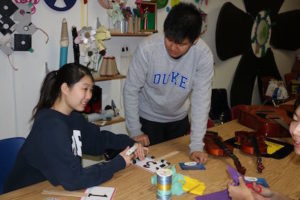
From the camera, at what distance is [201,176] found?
149 cm

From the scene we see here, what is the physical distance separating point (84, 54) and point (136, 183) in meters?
1.59

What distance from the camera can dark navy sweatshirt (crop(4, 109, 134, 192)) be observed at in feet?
4.18

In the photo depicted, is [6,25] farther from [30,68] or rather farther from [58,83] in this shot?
[58,83]

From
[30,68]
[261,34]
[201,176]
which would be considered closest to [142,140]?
[201,176]

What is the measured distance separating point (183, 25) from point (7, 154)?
1.17m

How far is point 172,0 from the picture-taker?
10.9ft

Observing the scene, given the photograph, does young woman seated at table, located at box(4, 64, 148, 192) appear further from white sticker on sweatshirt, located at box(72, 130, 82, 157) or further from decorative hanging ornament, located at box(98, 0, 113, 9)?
decorative hanging ornament, located at box(98, 0, 113, 9)

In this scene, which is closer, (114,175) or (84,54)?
(114,175)

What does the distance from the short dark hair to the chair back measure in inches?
39.9

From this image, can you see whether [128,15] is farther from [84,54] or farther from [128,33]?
[84,54]

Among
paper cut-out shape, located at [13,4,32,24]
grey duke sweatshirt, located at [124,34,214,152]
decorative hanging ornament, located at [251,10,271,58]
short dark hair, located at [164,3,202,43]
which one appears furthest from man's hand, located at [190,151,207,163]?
decorative hanging ornament, located at [251,10,271,58]

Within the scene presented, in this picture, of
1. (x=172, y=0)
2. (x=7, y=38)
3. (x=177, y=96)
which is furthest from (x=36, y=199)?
(x=172, y=0)

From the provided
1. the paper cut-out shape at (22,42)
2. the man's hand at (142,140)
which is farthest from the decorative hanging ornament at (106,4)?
the man's hand at (142,140)

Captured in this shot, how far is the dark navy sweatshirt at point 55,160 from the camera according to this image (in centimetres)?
128
